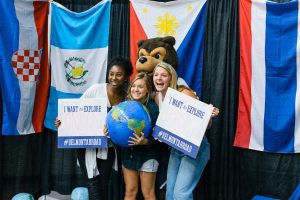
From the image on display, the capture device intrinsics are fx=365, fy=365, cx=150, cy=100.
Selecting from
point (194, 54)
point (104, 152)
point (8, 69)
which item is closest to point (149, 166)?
point (104, 152)

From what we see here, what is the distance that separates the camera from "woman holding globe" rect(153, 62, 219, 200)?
266 cm

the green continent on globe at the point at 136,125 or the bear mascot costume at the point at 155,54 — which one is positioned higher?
the bear mascot costume at the point at 155,54

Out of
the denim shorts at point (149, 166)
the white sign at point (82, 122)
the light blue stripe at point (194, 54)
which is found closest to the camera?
the denim shorts at point (149, 166)

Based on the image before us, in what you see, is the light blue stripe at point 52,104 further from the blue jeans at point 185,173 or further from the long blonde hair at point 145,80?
the blue jeans at point 185,173

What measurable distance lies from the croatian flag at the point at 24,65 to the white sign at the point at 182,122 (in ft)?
5.53

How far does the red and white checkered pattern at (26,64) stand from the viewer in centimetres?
374

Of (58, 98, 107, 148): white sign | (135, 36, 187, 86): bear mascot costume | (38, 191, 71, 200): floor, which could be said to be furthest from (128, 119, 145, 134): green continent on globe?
(38, 191, 71, 200): floor

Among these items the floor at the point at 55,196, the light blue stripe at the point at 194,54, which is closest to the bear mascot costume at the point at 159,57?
the light blue stripe at the point at 194,54

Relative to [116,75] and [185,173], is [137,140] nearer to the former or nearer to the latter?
[185,173]

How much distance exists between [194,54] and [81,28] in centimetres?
122

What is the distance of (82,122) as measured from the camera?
3.08 m

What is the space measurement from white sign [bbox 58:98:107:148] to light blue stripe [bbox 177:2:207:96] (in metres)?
1.00

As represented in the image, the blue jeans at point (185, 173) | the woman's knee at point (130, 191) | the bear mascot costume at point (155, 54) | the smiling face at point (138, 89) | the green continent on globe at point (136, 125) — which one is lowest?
the woman's knee at point (130, 191)

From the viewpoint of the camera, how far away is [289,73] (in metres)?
3.25
